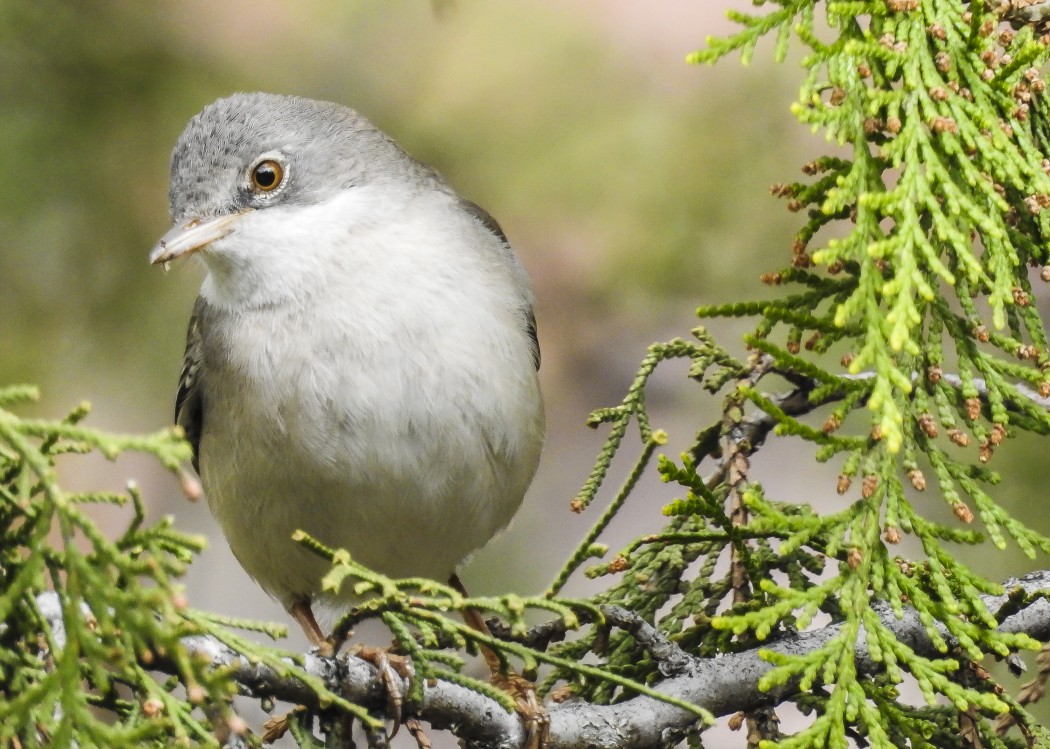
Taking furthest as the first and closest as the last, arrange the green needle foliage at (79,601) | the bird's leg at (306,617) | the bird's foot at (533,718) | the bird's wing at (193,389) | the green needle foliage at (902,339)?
1. the bird's leg at (306,617)
2. the bird's wing at (193,389)
3. the bird's foot at (533,718)
4. the green needle foliage at (902,339)
5. the green needle foliage at (79,601)

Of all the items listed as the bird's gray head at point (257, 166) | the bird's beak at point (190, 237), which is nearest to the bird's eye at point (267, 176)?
the bird's gray head at point (257, 166)

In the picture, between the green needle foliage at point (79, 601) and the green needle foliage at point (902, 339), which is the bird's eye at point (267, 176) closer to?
the green needle foliage at point (902, 339)

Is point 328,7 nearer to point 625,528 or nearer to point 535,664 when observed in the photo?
point 625,528

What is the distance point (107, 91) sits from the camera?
14.2 feet

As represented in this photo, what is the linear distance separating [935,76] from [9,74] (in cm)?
340

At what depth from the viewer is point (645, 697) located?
219 cm

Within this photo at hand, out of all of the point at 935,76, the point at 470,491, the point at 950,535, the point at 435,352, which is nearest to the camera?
the point at 950,535

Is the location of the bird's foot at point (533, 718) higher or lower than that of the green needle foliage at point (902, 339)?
lower

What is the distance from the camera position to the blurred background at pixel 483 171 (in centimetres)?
429

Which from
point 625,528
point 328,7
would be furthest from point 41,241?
point 625,528

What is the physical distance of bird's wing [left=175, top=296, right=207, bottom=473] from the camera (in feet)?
10.1

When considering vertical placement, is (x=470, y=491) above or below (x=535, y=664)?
above

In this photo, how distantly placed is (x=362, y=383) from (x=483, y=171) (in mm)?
2287

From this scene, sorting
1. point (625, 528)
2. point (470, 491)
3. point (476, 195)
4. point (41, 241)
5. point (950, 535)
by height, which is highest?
point (476, 195)
